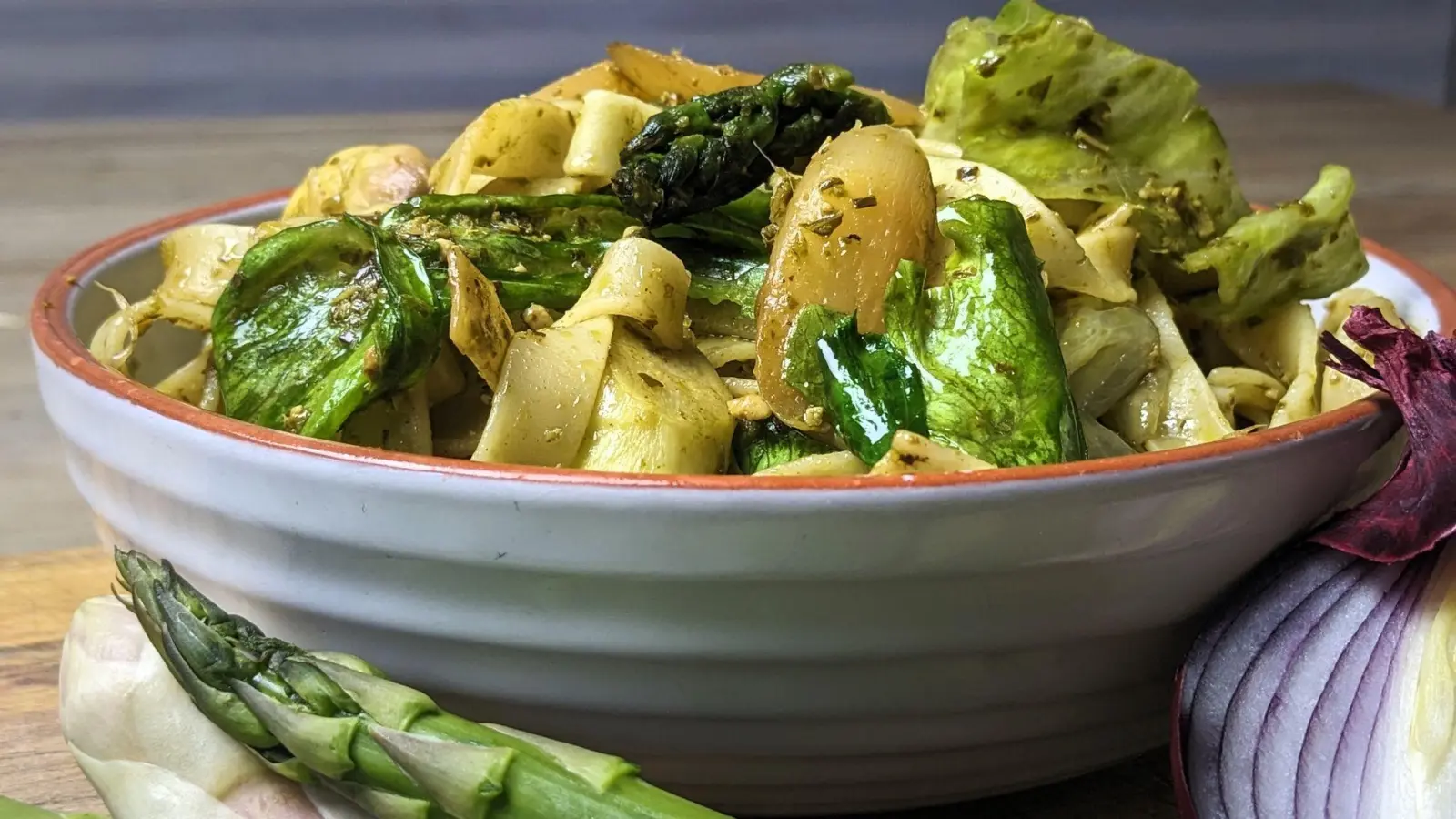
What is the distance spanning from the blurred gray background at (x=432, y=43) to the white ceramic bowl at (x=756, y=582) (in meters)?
4.40

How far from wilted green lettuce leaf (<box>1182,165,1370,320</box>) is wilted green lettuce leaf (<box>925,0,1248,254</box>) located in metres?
0.04

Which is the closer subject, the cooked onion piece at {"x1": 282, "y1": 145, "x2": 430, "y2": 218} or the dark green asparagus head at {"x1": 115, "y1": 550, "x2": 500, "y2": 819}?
the dark green asparagus head at {"x1": 115, "y1": 550, "x2": 500, "y2": 819}

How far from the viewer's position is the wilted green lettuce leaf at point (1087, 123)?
47.4 inches

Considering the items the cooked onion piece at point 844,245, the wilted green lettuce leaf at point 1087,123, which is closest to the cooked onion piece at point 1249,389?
the wilted green lettuce leaf at point 1087,123

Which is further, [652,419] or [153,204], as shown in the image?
[153,204]

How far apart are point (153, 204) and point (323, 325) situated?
2629 mm

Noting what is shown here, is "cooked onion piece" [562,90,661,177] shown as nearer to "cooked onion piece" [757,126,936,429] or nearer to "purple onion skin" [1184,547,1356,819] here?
"cooked onion piece" [757,126,936,429]

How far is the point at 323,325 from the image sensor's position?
1026 millimetres

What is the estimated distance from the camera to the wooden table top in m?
1.10

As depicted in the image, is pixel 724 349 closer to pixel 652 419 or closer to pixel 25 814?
pixel 652 419

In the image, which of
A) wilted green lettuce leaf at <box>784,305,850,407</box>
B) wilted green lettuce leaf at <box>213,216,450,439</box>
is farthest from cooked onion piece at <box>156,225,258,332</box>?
wilted green lettuce leaf at <box>784,305,850,407</box>

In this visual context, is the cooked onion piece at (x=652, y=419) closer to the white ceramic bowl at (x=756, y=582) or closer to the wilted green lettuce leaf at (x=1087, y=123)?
the white ceramic bowl at (x=756, y=582)

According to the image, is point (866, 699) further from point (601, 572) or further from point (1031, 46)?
point (1031, 46)

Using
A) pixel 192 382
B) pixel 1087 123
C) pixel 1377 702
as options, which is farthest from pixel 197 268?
pixel 1377 702
